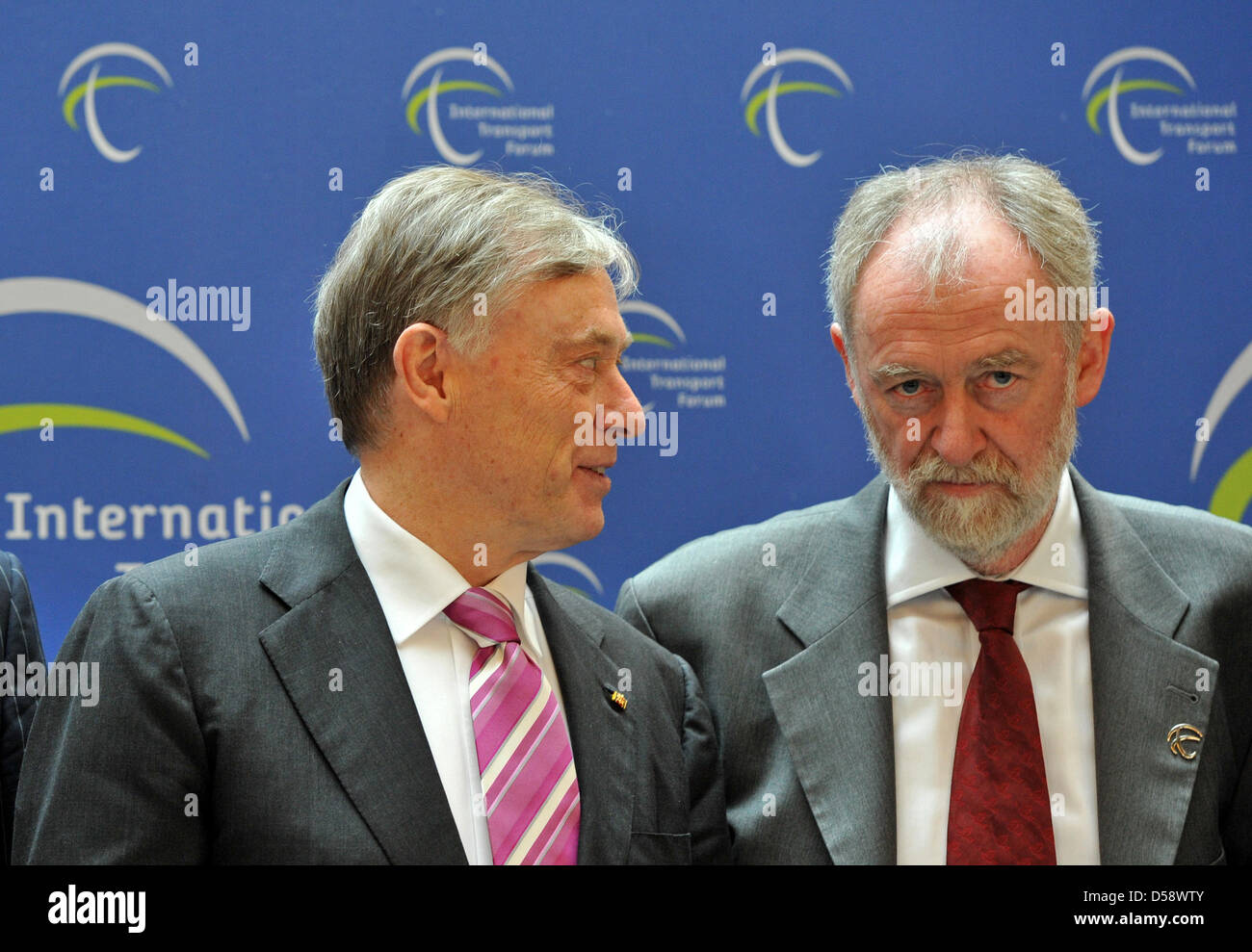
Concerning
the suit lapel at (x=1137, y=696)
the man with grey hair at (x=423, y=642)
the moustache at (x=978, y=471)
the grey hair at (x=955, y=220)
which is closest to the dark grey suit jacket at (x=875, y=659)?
the suit lapel at (x=1137, y=696)

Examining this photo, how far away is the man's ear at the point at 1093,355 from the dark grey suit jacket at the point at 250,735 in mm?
1271

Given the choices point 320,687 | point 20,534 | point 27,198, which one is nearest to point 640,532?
point 320,687

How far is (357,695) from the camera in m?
2.06

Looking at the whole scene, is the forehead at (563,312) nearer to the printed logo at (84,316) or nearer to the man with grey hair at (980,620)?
the man with grey hair at (980,620)

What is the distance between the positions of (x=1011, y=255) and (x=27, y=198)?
2376mm

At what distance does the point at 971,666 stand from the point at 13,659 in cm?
196

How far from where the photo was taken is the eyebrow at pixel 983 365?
2402 millimetres

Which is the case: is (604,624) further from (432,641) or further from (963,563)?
(963,563)

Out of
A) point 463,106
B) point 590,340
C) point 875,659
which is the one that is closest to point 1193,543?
point 875,659

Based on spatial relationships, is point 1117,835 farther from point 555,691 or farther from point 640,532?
point 640,532

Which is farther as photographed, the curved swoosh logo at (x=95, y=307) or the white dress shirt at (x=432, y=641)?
the curved swoosh logo at (x=95, y=307)

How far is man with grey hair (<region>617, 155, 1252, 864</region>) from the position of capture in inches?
92.3

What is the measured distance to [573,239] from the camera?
92.1 inches
